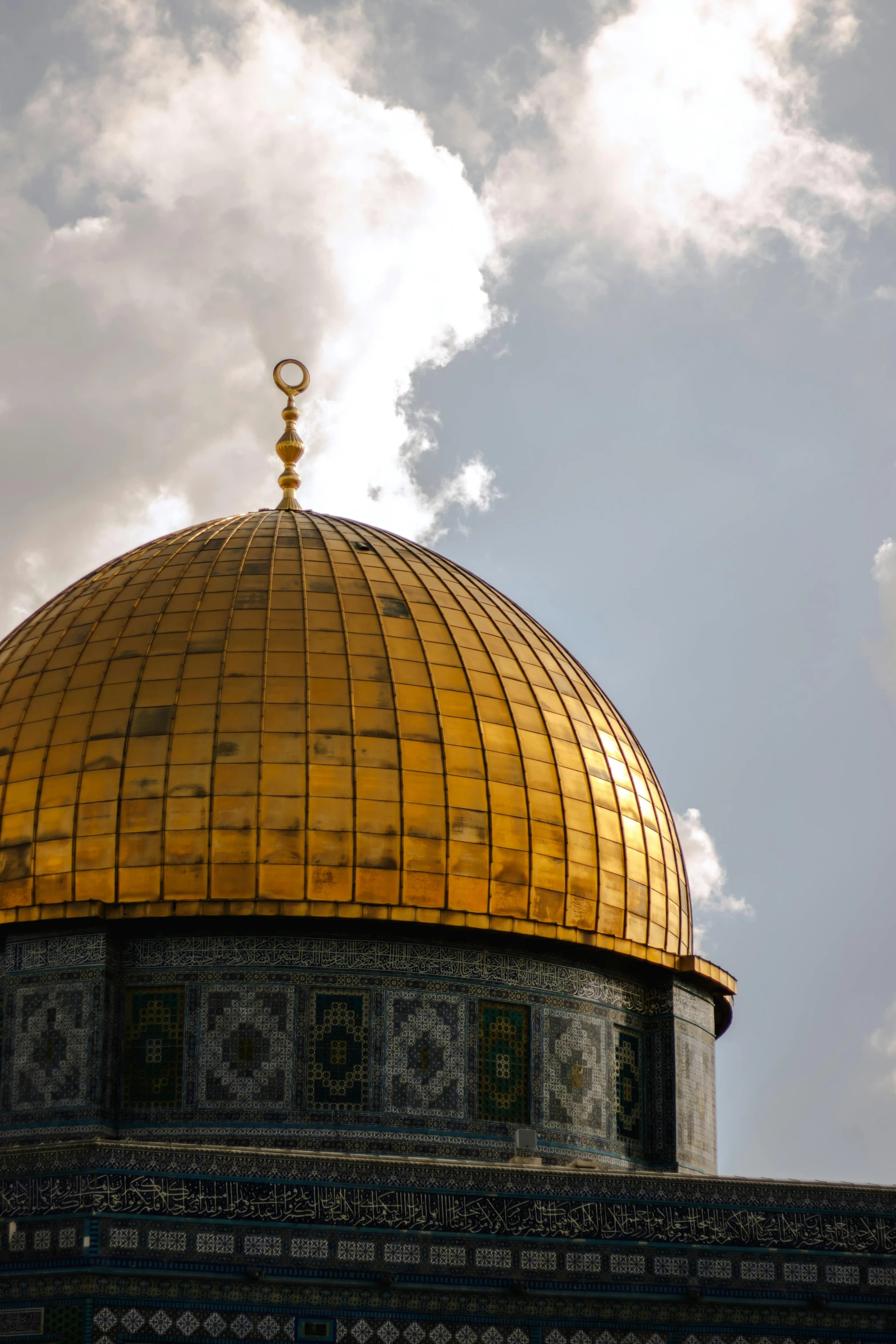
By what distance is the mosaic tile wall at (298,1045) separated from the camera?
19.3m

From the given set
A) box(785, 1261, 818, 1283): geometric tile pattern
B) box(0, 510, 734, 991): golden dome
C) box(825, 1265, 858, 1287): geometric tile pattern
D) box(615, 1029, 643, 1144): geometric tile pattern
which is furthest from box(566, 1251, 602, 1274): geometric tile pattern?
box(0, 510, 734, 991): golden dome

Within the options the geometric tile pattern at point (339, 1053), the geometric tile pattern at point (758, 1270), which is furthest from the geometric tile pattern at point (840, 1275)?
the geometric tile pattern at point (339, 1053)

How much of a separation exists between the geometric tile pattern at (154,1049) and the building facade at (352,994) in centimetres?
3

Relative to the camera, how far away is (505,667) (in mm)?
22078

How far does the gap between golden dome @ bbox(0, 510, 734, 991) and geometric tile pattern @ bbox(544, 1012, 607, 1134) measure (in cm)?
76

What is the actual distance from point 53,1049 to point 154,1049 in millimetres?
866

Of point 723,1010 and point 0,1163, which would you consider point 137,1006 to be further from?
point 723,1010

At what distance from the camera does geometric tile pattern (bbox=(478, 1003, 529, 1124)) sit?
65.3 feet

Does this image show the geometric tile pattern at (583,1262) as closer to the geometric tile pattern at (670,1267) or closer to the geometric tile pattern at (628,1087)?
the geometric tile pattern at (670,1267)

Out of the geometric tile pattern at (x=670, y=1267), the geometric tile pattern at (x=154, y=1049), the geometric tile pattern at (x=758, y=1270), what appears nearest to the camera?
the geometric tile pattern at (x=670, y=1267)

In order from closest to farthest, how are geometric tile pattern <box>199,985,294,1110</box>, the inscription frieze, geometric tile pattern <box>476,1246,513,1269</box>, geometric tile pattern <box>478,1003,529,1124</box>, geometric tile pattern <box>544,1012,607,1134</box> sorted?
the inscription frieze, geometric tile pattern <box>476,1246,513,1269</box>, geometric tile pattern <box>199,985,294,1110</box>, geometric tile pattern <box>478,1003,529,1124</box>, geometric tile pattern <box>544,1012,607,1134</box>

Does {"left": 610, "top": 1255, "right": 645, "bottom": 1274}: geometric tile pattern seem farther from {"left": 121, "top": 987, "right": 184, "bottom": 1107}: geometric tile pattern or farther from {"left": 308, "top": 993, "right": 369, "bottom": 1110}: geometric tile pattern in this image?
{"left": 121, "top": 987, "right": 184, "bottom": 1107}: geometric tile pattern

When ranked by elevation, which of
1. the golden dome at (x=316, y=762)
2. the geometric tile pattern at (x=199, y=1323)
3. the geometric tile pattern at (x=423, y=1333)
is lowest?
the geometric tile pattern at (x=423, y=1333)

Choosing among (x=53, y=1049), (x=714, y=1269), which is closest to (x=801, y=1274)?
(x=714, y=1269)
